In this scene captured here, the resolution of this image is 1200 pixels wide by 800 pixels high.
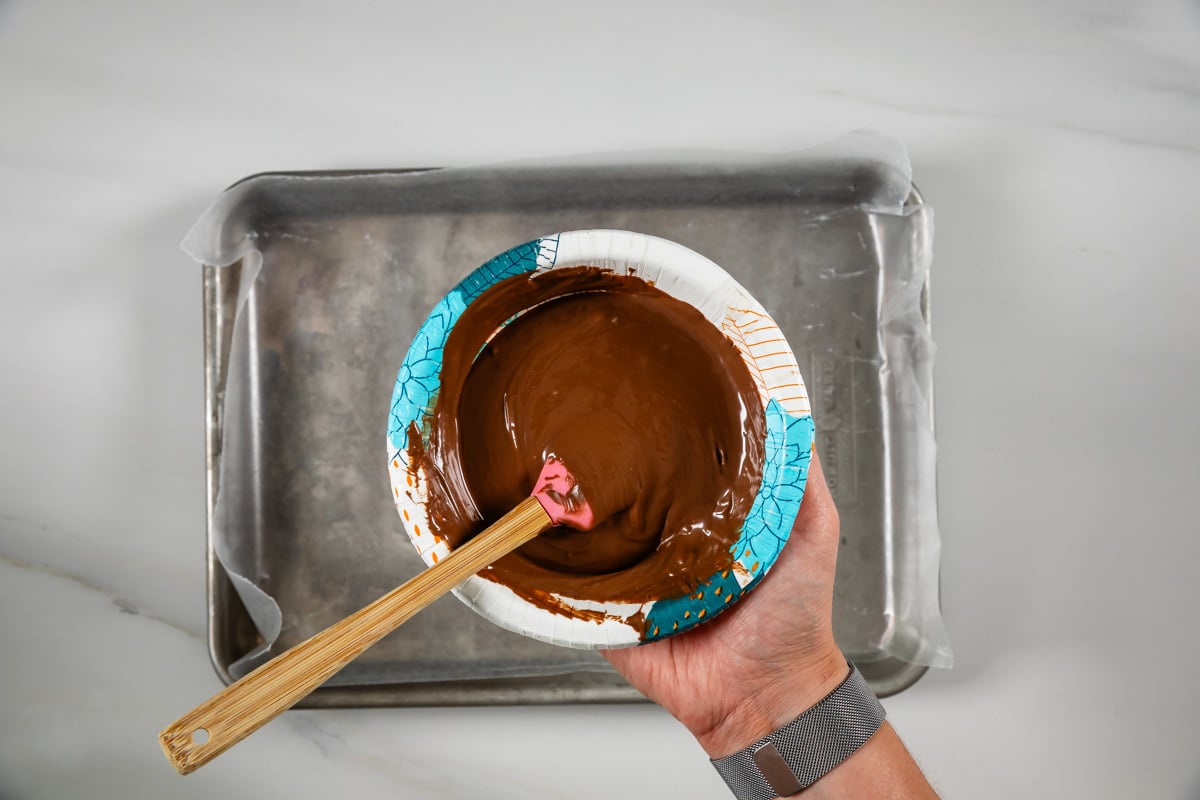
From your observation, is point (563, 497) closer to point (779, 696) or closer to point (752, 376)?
point (752, 376)

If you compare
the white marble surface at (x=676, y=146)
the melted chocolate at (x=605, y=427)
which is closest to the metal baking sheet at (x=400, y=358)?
the white marble surface at (x=676, y=146)

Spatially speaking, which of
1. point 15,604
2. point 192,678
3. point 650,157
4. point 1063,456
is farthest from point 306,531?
point 1063,456

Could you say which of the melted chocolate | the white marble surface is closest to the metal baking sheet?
the white marble surface

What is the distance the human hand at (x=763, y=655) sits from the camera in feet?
1.90

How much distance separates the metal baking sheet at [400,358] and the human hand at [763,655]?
13 centimetres

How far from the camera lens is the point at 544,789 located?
0.82 meters

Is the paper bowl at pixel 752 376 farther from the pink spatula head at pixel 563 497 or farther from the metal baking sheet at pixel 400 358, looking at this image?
the metal baking sheet at pixel 400 358

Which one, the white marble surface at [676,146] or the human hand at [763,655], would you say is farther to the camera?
the white marble surface at [676,146]

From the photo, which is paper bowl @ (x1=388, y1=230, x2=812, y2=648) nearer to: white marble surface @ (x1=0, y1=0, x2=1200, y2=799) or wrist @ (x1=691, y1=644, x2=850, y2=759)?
wrist @ (x1=691, y1=644, x2=850, y2=759)

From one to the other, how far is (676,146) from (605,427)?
41 cm

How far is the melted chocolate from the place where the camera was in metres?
0.51

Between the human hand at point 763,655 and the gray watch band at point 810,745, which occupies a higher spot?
the human hand at point 763,655

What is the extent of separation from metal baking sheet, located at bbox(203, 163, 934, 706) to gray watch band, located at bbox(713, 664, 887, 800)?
0.15m

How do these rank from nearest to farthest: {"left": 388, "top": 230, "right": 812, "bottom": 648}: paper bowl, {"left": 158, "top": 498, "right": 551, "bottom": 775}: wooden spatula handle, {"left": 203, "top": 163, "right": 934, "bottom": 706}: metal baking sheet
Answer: {"left": 158, "top": 498, "right": 551, "bottom": 775}: wooden spatula handle < {"left": 388, "top": 230, "right": 812, "bottom": 648}: paper bowl < {"left": 203, "top": 163, "right": 934, "bottom": 706}: metal baking sheet
